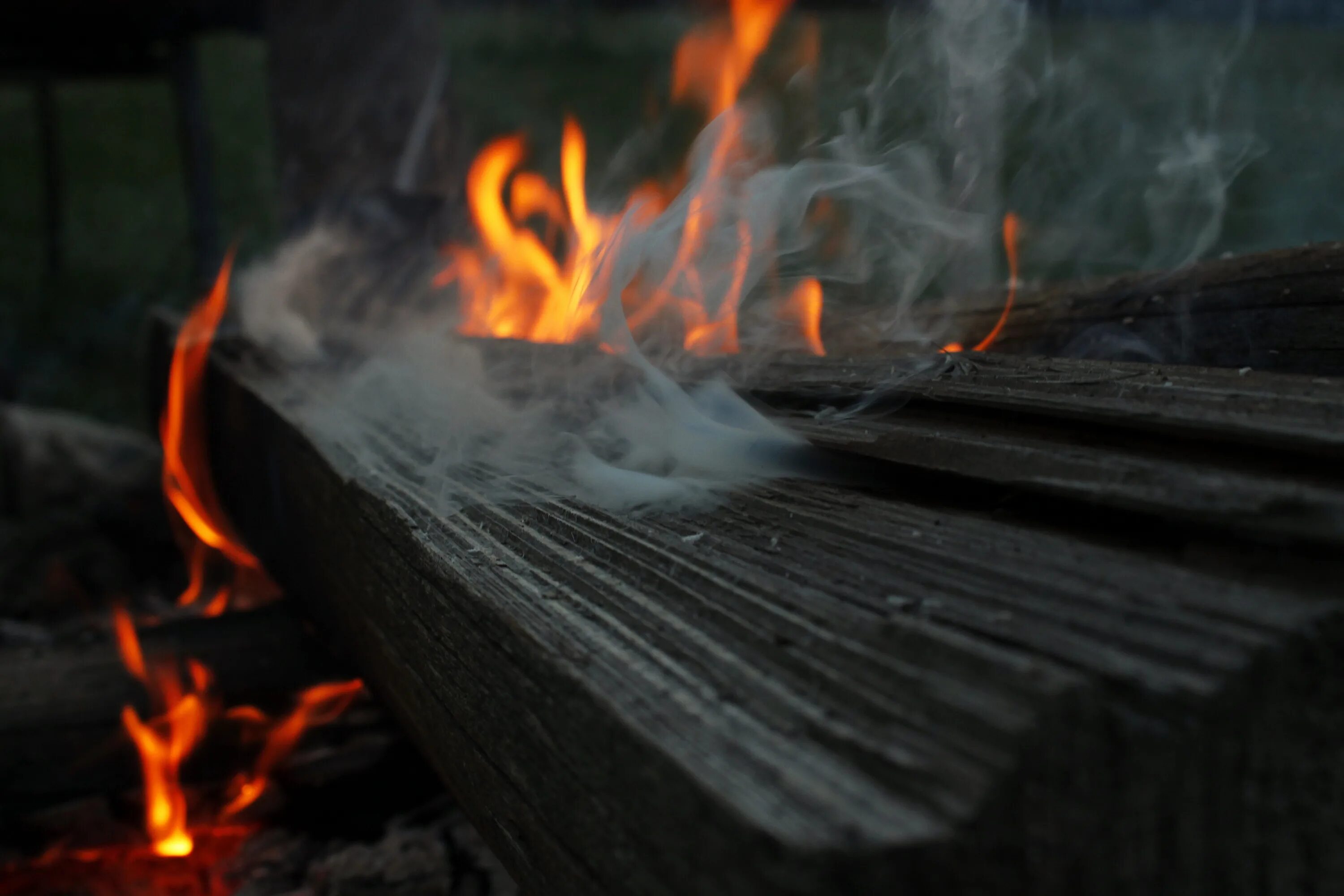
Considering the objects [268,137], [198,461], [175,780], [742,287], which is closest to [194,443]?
[198,461]

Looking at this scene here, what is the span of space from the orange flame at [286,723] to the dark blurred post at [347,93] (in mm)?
2856

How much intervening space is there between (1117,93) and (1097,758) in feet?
29.7

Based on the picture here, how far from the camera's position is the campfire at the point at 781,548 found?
0.71 m

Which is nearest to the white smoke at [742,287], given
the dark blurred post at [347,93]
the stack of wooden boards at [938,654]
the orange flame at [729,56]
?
the stack of wooden boards at [938,654]

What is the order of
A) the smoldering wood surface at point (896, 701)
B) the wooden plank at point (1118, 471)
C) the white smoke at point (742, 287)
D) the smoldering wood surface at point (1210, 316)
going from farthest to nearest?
1. the smoldering wood surface at point (1210, 316)
2. the white smoke at point (742, 287)
3. the wooden plank at point (1118, 471)
4. the smoldering wood surface at point (896, 701)

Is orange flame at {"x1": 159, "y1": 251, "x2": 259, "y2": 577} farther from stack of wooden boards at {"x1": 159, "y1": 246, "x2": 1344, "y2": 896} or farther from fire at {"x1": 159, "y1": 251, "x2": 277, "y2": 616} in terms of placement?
stack of wooden boards at {"x1": 159, "y1": 246, "x2": 1344, "y2": 896}

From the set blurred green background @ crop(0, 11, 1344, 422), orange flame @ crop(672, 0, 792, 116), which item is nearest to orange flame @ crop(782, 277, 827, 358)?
orange flame @ crop(672, 0, 792, 116)

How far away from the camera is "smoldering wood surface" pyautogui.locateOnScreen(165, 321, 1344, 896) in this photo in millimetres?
665

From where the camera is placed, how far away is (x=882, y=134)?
2141 millimetres

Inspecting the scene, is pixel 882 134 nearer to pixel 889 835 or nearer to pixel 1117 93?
pixel 889 835

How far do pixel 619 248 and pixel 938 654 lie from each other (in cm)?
129

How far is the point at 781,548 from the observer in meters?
1.07

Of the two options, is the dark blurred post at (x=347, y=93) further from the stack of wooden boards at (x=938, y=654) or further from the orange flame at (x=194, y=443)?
the stack of wooden boards at (x=938, y=654)

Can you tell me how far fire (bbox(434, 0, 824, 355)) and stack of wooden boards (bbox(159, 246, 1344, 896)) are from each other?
681 millimetres
